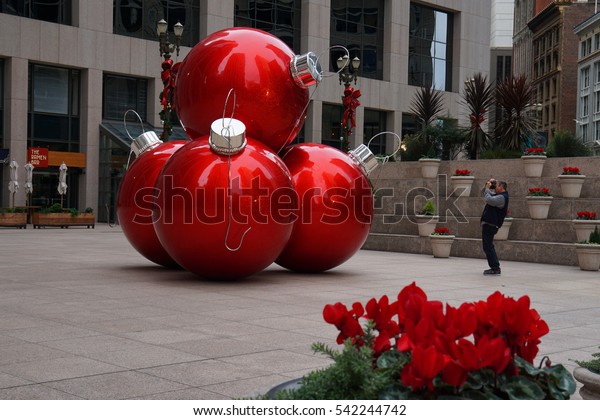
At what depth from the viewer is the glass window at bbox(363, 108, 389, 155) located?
58.1 metres

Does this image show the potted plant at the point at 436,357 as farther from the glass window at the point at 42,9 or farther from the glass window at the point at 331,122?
the glass window at the point at 331,122

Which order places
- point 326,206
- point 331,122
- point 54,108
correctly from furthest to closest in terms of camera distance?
1. point 331,122
2. point 54,108
3. point 326,206

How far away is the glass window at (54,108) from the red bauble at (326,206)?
106ft

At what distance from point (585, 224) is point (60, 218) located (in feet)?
86.1

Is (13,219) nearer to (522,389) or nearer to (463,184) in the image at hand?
(463,184)

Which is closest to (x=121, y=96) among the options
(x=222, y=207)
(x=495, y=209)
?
(x=495, y=209)

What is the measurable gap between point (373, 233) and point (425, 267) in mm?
7492

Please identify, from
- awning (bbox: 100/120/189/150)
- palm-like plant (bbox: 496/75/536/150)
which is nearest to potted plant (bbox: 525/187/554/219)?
palm-like plant (bbox: 496/75/536/150)

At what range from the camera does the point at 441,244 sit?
2250 cm

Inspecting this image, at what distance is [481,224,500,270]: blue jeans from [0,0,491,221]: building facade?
91.7ft

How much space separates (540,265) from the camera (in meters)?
20.7

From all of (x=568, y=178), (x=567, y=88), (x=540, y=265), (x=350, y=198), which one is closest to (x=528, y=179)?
(x=568, y=178)

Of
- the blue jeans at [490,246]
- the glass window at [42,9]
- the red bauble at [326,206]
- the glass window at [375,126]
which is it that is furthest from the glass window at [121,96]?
the red bauble at [326,206]

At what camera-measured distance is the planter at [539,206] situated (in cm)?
2297
